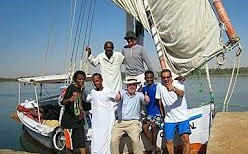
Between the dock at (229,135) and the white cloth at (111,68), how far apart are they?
6.68 feet

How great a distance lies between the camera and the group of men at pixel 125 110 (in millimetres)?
6562

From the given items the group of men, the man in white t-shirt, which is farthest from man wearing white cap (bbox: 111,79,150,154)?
the man in white t-shirt

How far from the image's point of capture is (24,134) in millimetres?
20625

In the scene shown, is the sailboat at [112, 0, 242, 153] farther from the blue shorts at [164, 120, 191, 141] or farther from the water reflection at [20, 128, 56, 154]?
the water reflection at [20, 128, 56, 154]

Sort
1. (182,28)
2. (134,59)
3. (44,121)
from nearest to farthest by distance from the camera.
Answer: (134,59) → (182,28) → (44,121)

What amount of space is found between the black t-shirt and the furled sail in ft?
7.41

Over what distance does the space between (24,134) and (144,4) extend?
1437 centimetres

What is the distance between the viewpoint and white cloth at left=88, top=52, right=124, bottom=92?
24.7 feet

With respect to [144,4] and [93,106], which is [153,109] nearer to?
[93,106]

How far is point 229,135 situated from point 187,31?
9.64ft

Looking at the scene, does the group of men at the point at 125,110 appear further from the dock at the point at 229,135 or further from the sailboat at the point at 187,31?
the sailboat at the point at 187,31

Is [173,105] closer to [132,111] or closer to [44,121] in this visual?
[132,111]

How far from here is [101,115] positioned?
676 cm

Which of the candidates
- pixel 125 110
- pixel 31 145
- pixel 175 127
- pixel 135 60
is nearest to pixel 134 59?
pixel 135 60
